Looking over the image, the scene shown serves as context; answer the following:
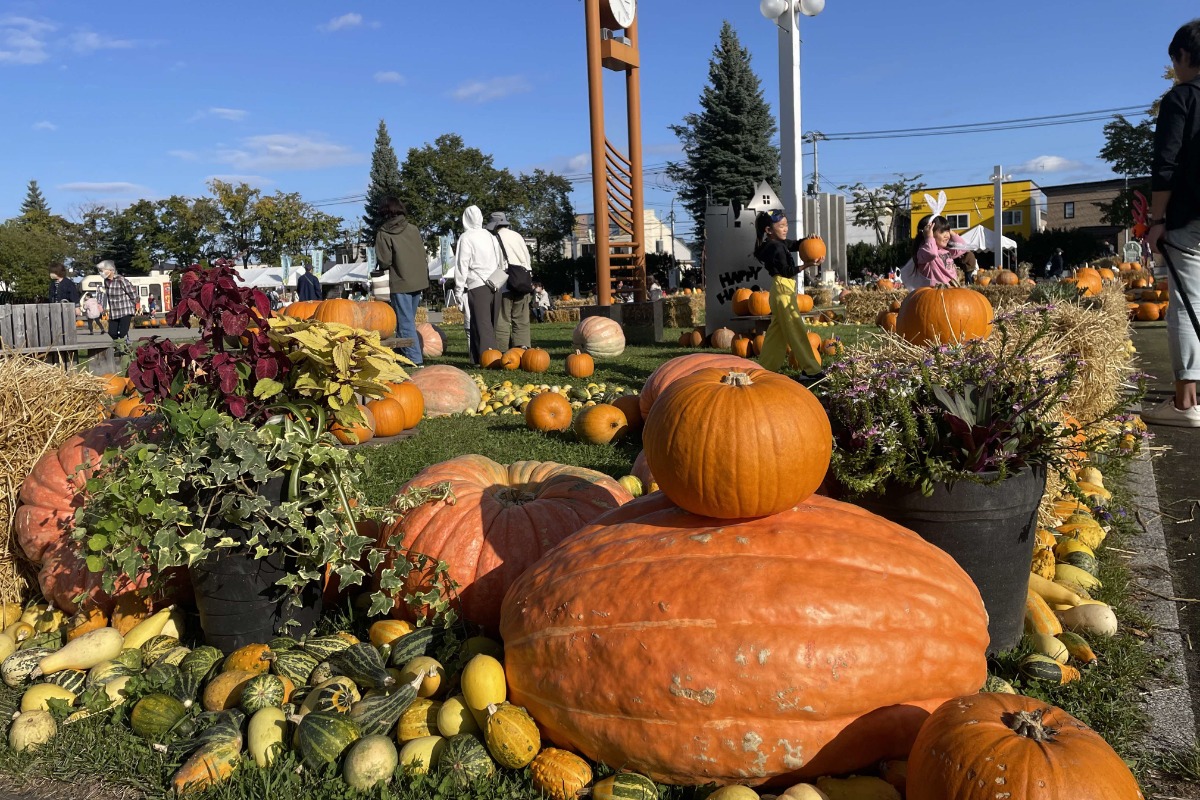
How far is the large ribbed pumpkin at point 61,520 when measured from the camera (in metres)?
3.38

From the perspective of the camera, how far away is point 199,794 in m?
2.29

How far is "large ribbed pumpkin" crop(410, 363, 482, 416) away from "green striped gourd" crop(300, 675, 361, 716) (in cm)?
516

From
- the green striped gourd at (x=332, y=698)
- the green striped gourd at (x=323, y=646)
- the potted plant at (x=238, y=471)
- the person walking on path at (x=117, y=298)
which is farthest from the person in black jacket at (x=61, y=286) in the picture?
the green striped gourd at (x=332, y=698)

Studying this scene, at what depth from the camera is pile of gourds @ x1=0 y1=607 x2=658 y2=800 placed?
230 cm

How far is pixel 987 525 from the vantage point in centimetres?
273

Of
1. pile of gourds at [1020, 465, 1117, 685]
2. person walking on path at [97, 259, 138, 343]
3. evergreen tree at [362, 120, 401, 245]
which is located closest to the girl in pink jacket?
pile of gourds at [1020, 465, 1117, 685]

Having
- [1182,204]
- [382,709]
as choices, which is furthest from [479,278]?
[382,709]

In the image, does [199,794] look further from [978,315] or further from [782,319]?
[782,319]

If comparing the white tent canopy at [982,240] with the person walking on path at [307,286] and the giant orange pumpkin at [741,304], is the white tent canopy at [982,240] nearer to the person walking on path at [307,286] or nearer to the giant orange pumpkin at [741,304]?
the giant orange pumpkin at [741,304]

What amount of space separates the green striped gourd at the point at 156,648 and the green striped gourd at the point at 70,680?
21 cm

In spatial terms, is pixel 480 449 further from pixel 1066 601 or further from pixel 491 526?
pixel 1066 601

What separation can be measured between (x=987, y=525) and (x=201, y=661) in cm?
271

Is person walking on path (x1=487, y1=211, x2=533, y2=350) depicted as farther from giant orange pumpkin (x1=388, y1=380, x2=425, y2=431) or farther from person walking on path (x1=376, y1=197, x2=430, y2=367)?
giant orange pumpkin (x1=388, y1=380, x2=425, y2=431)

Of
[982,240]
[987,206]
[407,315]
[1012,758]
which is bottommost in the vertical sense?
[1012,758]
